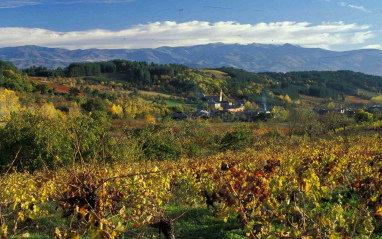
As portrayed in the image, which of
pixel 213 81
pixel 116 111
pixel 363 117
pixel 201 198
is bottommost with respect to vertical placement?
pixel 116 111

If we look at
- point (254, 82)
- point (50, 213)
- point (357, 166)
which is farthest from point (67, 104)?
point (254, 82)

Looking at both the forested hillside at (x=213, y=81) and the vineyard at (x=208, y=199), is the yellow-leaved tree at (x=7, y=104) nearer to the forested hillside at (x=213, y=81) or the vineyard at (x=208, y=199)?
the vineyard at (x=208, y=199)

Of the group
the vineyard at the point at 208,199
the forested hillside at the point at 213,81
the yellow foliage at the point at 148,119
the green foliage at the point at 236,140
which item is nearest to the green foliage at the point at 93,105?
the yellow foliage at the point at 148,119

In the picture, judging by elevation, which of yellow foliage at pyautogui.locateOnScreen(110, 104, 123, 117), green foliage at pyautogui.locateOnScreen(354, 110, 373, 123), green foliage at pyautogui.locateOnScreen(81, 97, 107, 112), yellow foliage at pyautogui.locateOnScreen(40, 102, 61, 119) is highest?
yellow foliage at pyautogui.locateOnScreen(40, 102, 61, 119)

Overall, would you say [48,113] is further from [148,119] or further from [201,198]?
[201,198]

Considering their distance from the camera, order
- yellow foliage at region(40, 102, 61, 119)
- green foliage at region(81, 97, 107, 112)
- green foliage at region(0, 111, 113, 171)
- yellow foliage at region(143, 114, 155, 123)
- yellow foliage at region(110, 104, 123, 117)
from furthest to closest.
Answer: yellow foliage at region(110, 104, 123, 117) < green foliage at region(81, 97, 107, 112) < yellow foliage at region(143, 114, 155, 123) < yellow foliage at region(40, 102, 61, 119) < green foliage at region(0, 111, 113, 171)

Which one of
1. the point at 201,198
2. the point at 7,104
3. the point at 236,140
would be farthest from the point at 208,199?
the point at 7,104

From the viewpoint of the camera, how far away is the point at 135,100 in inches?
3022

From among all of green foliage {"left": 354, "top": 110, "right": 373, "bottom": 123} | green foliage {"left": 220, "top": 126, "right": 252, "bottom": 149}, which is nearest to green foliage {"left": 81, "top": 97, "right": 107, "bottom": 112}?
green foliage {"left": 220, "top": 126, "right": 252, "bottom": 149}

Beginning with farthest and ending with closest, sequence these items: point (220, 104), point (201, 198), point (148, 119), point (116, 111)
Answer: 1. point (220, 104)
2. point (116, 111)
3. point (148, 119)
4. point (201, 198)

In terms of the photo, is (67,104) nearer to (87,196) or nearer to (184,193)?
(184,193)

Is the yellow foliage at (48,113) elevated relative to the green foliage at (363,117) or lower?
elevated

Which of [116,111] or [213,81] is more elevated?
[213,81]

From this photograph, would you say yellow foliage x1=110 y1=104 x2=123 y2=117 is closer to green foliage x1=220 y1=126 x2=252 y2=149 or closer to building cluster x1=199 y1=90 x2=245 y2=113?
building cluster x1=199 y1=90 x2=245 y2=113
